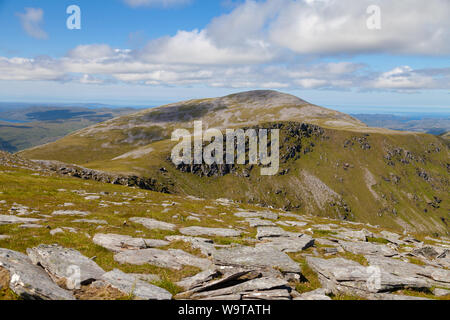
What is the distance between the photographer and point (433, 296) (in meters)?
13.6

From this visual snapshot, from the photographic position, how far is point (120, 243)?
58.3 feet

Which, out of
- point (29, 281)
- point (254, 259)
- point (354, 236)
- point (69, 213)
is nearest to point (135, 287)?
point (29, 281)

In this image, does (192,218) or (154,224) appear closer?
(154,224)

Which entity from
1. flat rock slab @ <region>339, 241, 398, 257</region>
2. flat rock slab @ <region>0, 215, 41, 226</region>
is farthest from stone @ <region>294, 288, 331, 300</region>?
flat rock slab @ <region>0, 215, 41, 226</region>

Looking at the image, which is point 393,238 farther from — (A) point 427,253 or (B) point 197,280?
(B) point 197,280

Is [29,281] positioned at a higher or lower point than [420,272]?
higher

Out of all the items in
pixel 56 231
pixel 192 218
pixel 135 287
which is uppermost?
pixel 135 287

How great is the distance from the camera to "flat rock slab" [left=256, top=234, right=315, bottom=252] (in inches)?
828

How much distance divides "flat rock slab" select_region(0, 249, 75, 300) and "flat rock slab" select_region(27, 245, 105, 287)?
1.30 feet

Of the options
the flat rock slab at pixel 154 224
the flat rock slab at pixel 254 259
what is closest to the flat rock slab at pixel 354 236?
the flat rock slab at pixel 254 259

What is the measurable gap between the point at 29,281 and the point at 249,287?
9148 mm
